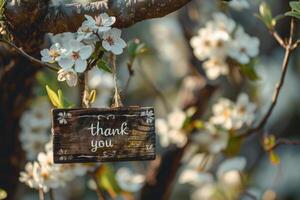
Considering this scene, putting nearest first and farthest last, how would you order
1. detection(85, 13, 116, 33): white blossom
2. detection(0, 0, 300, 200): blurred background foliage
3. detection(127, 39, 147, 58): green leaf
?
detection(85, 13, 116, 33): white blossom → detection(127, 39, 147, 58): green leaf → detection(0, 0, 300, 200): blurred background foliage

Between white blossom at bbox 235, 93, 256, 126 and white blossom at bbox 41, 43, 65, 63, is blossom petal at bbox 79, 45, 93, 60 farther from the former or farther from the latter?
white blossom at bbox 235, 93, 256, 126

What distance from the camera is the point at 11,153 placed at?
2203 millimetres

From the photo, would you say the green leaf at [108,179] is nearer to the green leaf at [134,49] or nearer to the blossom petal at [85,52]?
the green leaf at [134,49]

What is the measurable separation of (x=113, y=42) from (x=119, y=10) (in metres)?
0.08

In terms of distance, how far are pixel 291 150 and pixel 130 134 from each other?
3.40 meters

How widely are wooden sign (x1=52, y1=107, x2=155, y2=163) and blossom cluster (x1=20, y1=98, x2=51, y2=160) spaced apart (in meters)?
0.86

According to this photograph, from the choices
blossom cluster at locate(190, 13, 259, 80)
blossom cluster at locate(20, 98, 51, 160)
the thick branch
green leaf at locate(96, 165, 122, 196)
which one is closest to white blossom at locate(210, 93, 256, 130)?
blossom cluster at locate(190, 13, 259, 80)

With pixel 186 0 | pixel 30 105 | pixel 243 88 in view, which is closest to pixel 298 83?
pixel 243 88

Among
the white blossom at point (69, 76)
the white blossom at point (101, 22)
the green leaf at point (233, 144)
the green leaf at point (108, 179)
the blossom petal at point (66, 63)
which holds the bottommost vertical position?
the green leaf at point (108, 179)

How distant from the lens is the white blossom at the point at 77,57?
1.35m

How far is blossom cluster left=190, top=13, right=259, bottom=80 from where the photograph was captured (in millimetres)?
2062

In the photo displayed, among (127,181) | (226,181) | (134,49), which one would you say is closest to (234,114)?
(127,181)

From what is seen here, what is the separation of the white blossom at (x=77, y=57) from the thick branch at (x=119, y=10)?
0.09m

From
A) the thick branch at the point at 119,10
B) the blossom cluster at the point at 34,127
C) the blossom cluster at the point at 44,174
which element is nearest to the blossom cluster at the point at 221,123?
the blossom cluster at the point at 34,127
